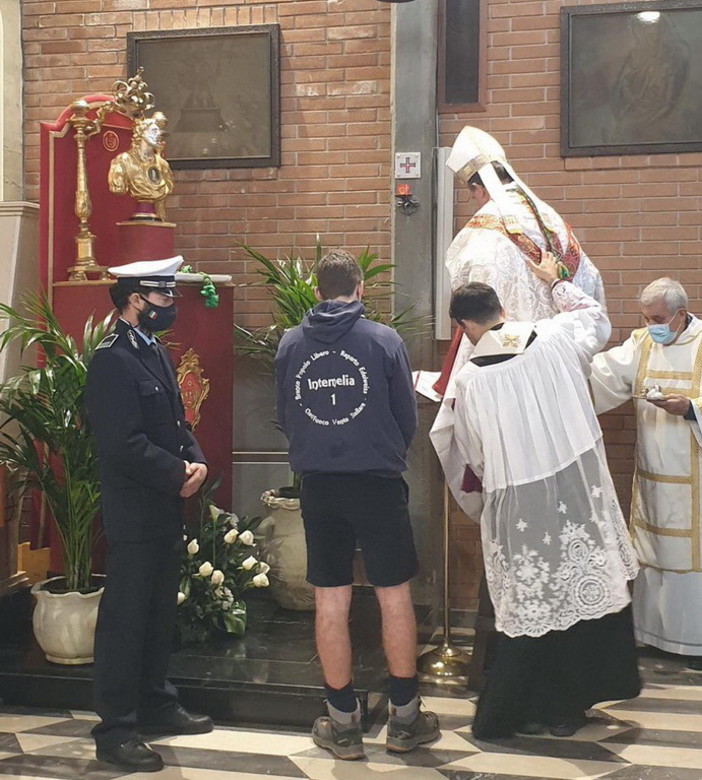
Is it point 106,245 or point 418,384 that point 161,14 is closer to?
point 106,245

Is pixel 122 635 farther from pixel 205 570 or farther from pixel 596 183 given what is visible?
pixel 596 183

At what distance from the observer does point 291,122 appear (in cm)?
613

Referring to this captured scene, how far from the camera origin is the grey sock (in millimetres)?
3984

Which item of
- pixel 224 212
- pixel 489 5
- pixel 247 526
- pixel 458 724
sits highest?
pixel 489 5

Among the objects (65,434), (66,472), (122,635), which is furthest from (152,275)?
(122,635)

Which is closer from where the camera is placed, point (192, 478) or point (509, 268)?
point (192, 478)

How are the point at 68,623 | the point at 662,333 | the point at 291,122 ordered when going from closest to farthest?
the point at 68,623 < the point at 662,333 < the point at 291,122

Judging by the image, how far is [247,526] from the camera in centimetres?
520

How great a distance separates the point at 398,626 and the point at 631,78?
3.24 meters

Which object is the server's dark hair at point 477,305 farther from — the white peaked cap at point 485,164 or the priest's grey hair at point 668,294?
the priest's grey hair at point 668,294

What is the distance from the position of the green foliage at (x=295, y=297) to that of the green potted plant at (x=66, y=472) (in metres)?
1.05

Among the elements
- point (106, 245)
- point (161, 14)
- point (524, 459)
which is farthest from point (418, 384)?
point (161, 14)

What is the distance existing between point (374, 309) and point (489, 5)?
65.4 inches

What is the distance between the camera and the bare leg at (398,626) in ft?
12.7
